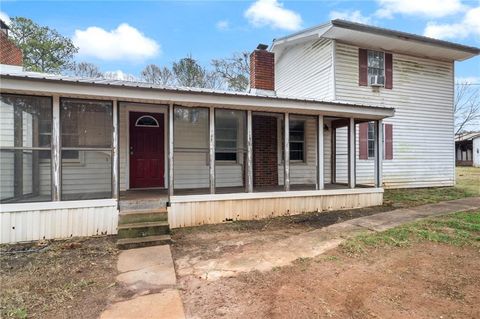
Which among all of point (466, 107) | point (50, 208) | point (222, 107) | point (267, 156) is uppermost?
point (466, 107)

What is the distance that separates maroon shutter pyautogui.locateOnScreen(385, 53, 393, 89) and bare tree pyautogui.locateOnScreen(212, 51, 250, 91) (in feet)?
43.3

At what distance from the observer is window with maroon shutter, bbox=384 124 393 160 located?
1144cm

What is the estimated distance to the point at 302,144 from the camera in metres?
10.0

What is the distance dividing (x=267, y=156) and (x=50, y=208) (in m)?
5.85

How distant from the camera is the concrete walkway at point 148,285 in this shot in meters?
3.01

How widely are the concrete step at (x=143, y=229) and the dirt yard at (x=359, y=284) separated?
515 mm

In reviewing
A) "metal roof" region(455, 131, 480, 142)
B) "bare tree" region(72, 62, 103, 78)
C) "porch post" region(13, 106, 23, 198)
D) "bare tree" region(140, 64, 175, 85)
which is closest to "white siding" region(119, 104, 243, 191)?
"porch post" region(13, 106, 23, 198)

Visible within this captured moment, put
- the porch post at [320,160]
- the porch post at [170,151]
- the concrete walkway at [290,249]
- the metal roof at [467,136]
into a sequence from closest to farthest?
the concrete walkway at [290,249] → the porch post at [170,151] → the porch post at [320,160] → the metal roof at [467,136]

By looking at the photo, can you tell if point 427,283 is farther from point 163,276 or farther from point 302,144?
point 302,144

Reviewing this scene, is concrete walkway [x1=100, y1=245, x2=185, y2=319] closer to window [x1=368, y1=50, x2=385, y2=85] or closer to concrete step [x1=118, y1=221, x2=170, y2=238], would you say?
concrete step [x1=118, y1=221, x2=170, y2=238]

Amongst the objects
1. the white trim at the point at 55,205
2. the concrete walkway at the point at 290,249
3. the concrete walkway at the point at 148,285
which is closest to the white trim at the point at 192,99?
the white trim at the point at 55,205

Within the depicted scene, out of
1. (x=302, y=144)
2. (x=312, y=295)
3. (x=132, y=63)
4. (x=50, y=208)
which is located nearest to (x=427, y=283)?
(x=312, y=295)

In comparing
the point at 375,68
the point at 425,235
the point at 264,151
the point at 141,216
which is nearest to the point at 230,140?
the point at 264,151

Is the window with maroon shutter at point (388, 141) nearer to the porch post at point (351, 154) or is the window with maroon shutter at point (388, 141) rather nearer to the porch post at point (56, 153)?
the porch post at point (351, 154)
